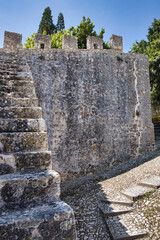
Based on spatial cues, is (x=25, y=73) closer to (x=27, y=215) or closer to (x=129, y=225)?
(x=27, y=215)

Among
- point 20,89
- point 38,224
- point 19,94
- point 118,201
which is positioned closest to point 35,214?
point 38,224

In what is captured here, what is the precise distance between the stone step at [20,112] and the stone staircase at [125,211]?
2731mm

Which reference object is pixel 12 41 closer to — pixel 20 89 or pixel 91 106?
pixel 91 106


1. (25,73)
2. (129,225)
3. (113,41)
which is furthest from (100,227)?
(113,41)

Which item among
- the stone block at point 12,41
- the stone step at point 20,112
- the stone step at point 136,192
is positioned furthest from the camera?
the stone block at point 12,41

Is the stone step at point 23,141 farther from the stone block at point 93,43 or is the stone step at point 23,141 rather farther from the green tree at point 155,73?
the green tree at point 155,73

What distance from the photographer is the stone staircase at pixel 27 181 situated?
1.08 m

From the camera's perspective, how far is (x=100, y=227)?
11.1ft

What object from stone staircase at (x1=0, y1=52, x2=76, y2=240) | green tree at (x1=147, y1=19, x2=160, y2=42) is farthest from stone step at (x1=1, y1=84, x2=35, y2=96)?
green tree at (x1=147, y1=19, x2=160, y2=42)

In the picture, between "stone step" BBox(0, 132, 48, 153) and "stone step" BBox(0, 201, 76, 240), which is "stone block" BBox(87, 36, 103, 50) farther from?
"stone step" BBox(0, 201, 76, 240)

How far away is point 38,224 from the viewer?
1.07m

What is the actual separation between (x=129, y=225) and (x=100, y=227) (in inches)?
25.0

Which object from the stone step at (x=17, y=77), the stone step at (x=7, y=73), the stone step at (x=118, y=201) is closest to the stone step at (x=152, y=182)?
the stone step at (x=118, y=201)

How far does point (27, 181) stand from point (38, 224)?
353 millimetres
